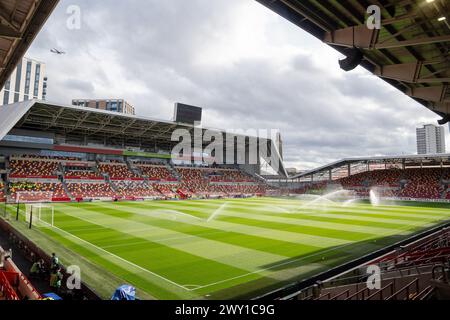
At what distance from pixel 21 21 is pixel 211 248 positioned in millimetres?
12970

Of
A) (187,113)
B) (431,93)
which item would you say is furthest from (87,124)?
(431,93)

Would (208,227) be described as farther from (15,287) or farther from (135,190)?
(135,190)

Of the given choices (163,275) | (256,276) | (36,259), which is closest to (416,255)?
(256,276)

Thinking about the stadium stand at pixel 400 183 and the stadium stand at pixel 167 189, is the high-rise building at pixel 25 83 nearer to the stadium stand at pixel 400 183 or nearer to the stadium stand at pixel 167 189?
the stadium stand at pixel 167 189

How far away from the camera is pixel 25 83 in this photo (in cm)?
11369

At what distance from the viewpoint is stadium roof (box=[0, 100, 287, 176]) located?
130 ft

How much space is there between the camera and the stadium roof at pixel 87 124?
39656 mm

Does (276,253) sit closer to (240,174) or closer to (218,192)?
(218,192)

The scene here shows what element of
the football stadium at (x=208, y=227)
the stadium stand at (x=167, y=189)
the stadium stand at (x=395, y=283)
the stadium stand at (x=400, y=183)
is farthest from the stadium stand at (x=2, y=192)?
the stadium stand at (x=400, y=183)

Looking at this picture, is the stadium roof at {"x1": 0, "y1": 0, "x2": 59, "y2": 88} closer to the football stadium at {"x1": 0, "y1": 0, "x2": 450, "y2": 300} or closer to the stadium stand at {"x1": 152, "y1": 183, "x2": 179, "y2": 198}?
the football stadium at {"x1": 0, "y1": 0, "x2": 450, "y2": 300}

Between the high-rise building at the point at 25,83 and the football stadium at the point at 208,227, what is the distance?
7284 centimetres

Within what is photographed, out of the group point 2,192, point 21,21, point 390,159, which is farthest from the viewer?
point 390,159

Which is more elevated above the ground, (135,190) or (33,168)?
(33,168)

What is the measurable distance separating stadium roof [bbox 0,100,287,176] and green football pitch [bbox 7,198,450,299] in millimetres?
19950
